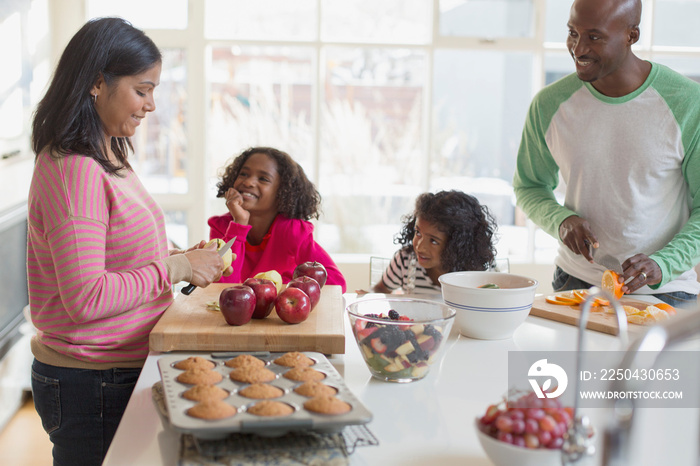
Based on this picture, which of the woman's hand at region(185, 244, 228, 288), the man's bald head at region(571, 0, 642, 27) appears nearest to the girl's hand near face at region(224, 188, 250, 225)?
the woman's hand at region(185, 244, 228, 288)

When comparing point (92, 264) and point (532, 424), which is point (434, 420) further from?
point (92, 264)

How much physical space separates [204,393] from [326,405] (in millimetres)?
193

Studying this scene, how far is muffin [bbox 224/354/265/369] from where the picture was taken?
3.93ft

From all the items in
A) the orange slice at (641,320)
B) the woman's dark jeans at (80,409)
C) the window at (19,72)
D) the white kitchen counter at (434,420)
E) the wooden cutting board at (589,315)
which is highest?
the window at (19,72)

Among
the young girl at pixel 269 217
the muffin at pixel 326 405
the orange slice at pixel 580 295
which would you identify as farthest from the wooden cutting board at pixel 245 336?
the young girl at pixel 269 217

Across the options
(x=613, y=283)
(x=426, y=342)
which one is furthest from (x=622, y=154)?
(x=426, y=342)

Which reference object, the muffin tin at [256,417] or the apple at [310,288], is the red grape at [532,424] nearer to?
the muffin tin at [256,417]

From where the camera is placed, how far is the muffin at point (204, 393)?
104cm

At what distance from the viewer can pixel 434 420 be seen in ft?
3.84

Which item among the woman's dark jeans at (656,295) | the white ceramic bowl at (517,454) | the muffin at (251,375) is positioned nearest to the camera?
the white ceramic bowl at (517,454)

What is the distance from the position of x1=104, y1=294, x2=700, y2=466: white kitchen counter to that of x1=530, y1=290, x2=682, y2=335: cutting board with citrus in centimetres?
23

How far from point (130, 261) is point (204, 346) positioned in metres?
0.24

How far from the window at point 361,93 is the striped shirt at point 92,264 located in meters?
3.01

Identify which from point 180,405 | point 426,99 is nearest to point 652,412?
point 180,405
